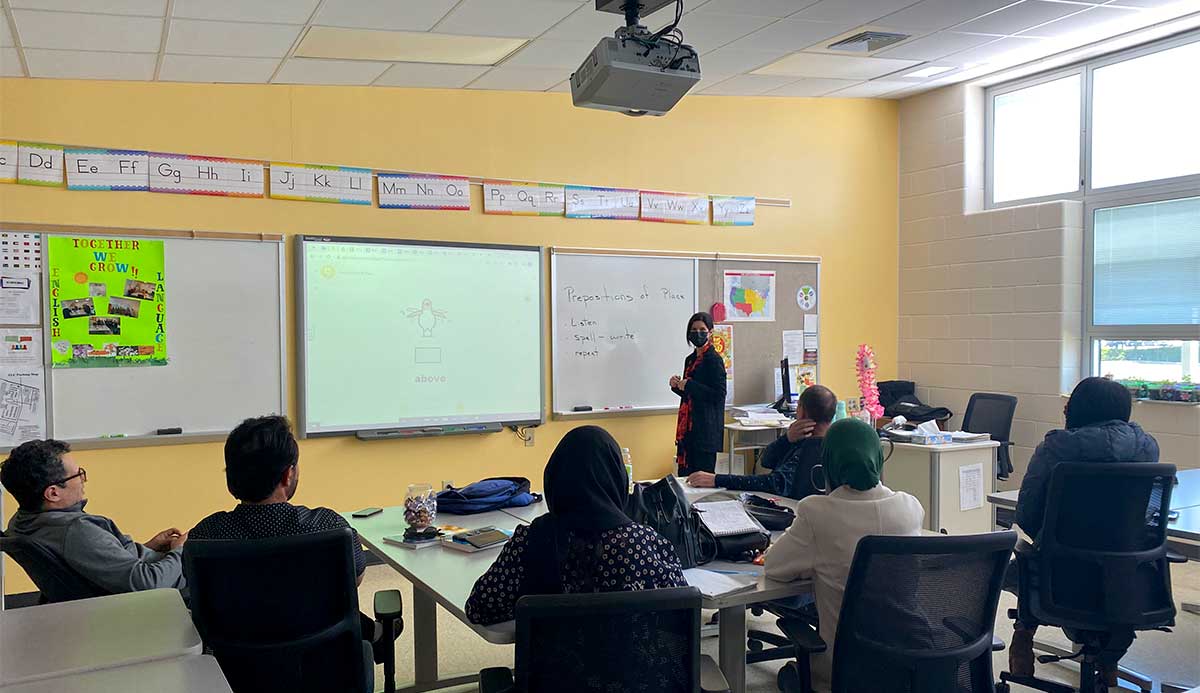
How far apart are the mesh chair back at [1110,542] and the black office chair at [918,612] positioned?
84 centimetres

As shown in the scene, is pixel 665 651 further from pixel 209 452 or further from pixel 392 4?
pixel 209 452

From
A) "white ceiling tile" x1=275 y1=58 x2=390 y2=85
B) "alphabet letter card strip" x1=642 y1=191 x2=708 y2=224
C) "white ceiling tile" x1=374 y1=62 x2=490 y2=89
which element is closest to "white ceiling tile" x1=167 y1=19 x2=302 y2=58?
"white ceiling tile" x1=275 y1=58 x2=390 y2=85

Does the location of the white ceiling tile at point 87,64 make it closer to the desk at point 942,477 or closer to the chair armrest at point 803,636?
the chair armrest at point 803,636

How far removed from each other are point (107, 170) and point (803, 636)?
3958mm

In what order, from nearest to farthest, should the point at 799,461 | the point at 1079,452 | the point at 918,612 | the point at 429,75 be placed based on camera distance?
the point at 918,612 → the point at 1079,452 → the point at 799,461 → the point at 429,75

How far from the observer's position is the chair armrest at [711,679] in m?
1.89

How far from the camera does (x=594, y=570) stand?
6.59ft

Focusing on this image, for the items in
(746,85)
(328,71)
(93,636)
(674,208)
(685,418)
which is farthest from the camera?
(674,208)

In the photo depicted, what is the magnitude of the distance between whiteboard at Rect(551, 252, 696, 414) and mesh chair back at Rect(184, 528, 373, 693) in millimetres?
3457

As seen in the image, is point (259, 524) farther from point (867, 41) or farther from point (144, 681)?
point (867, 41)

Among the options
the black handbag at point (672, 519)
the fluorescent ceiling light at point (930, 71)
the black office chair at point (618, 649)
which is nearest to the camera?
the black office chair at point (618, 649)

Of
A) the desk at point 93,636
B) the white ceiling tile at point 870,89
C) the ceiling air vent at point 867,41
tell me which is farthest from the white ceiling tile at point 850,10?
the desk at point 93,636

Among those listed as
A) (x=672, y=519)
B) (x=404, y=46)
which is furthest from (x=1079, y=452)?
(x=404, y=46)

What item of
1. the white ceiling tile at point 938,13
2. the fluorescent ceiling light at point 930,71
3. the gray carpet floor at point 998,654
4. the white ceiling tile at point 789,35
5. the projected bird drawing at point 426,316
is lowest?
the gray carpet floor at point 998,654
